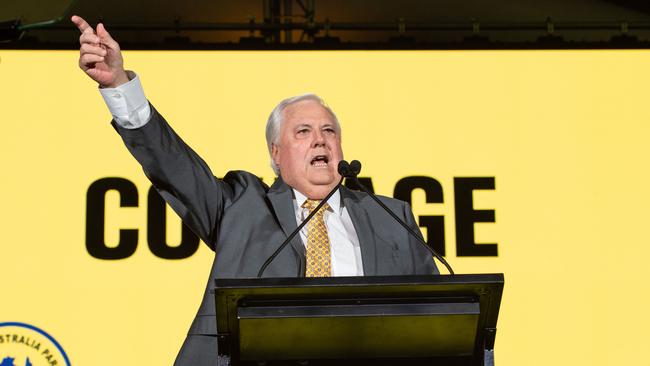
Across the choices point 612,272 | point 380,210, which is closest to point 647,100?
point 612,272

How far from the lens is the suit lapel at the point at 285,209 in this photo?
224 centimetres

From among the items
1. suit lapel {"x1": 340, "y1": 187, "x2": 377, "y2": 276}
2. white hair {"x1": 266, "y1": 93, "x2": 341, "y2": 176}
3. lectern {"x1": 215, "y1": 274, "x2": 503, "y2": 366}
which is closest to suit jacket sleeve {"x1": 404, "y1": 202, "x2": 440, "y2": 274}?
suit lapel {"x1": 340, "y1": 187, "x2": 377, "y2": 276}

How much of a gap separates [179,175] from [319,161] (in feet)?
1.32

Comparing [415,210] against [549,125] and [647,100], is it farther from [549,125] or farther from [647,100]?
[647,100]

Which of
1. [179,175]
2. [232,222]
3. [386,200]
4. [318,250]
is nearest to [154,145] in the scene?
[179,175]

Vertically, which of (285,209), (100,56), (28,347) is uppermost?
(100,56)

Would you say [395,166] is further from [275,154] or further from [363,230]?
[363,230]

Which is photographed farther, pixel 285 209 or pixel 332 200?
pixel 332 200

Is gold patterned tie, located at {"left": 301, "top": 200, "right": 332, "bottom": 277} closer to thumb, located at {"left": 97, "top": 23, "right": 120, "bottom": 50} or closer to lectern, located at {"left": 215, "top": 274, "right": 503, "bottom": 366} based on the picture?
lectern, located at {"left": 215, "top": 274, "right": 503, "bottom": 366}

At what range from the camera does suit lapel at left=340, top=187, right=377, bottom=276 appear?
2264 mm

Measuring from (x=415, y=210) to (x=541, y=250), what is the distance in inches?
16.8

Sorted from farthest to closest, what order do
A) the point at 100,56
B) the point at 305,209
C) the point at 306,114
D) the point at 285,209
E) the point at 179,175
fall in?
the point at 306,114 → the point at 305,209 → the point at 285,209 → the point at 179,175 → the point at 100,56

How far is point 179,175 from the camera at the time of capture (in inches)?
87.1

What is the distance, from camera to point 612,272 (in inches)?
130
